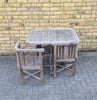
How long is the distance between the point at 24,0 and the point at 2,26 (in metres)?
1.11

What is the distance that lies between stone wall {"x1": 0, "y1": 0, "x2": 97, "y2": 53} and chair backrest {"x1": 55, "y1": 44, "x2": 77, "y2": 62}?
1287 mm

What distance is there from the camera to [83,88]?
11.6 feet

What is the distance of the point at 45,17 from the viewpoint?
15.0 ft

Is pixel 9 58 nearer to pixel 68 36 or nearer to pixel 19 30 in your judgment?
pixel 19 30

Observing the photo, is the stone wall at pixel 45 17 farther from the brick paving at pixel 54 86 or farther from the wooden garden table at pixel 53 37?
the brick paving at pixel 54 86

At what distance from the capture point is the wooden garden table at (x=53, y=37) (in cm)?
337

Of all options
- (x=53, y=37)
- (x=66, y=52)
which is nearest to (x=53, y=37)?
(x=53, y=37)

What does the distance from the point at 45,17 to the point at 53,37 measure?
3.91 feet

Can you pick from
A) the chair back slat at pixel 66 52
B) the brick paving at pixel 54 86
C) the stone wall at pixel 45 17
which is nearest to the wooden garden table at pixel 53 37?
the chair back slat at pixel 66 52

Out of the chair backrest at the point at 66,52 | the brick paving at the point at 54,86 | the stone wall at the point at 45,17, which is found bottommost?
the brick paving at the point at 54,86

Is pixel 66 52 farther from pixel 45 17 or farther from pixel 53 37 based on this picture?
pixel 45 17

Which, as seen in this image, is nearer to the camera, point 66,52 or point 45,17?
point 66,52

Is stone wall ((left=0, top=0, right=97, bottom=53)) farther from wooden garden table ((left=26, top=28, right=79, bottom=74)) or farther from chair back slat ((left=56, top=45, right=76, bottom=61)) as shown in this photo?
chair back slat ((left=56, top=45, right=76, bottom=61))

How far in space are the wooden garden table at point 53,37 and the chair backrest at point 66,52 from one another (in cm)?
18
